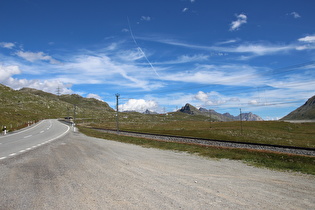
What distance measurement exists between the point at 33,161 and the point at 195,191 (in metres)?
10.9

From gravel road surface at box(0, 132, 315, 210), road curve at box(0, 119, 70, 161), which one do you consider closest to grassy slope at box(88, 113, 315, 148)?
road curve at box(0, 119, 70, 161)

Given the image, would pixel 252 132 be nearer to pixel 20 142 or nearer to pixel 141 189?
pixel 20 142

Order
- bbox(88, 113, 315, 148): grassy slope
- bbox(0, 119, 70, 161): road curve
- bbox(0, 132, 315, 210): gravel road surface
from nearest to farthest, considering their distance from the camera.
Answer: bbox(0, 132, 315, 210): gravel road surface → bbox(0, 119, 70, 161): road curve → bbox(88, 113, 315, 148): grassy slope

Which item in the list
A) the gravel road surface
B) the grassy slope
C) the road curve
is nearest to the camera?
the gravel road surface

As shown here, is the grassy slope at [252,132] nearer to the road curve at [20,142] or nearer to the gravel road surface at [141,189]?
the road curve at [20,142]

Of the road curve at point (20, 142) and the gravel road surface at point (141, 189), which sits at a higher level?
the road curve at point (20, 142)

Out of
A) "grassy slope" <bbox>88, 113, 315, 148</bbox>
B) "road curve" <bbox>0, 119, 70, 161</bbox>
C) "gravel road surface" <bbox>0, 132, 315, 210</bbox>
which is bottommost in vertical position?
"grassy slope" <bbox>88, 113, 315, 148</bbox>

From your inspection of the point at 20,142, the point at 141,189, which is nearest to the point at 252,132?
the point at 20,142

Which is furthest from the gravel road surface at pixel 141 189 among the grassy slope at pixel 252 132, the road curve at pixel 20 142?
the grassy slope at pixel 252 132

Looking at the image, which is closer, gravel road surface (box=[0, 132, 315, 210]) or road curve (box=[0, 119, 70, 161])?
gravel road surface (box=[0, 132, 315, 210])

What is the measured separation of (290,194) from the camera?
27.4 feet

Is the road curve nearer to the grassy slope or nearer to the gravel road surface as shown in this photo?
the gravel road surface

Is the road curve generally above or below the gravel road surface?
above

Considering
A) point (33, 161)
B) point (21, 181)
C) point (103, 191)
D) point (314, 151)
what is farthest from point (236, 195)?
point (314, 151)
